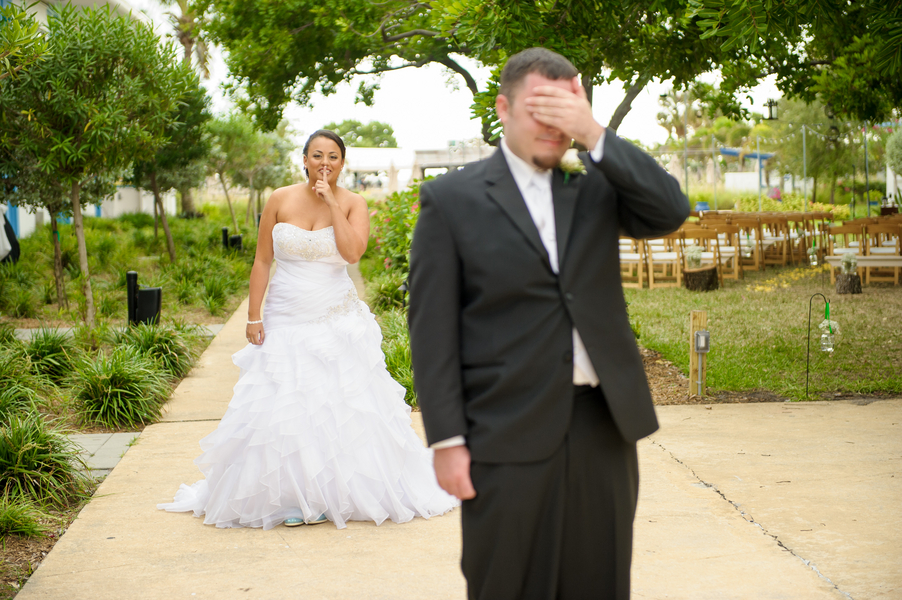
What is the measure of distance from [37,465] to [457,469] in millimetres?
3862

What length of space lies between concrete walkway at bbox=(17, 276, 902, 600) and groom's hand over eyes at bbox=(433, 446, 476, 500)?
62.0 inches

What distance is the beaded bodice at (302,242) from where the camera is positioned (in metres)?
4.68

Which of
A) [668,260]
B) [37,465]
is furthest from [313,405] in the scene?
[668,260]

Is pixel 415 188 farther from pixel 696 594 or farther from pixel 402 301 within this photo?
pixel 696 594

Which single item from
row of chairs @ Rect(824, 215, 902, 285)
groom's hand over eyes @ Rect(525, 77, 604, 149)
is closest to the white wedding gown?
groom's hand over eyes @ Rect(525, 77, 604, 149)

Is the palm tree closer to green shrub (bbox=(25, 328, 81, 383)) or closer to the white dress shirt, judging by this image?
green shrub (bbox=(25, 328, 81, 383))

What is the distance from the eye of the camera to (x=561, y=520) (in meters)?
2.25

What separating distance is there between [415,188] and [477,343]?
11261 millimetres

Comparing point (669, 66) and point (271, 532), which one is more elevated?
point (669, 66)

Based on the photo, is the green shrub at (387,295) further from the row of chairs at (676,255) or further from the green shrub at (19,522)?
the green shrub at (19,522)

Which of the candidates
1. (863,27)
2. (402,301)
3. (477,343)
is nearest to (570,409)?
(477,343)

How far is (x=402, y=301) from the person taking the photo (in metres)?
11.3

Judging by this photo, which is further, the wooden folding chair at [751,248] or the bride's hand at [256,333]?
the wooden folding chair at [751,248]

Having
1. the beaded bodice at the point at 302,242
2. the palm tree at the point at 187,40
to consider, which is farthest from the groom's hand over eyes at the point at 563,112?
the palm tree at the point at 187,40
